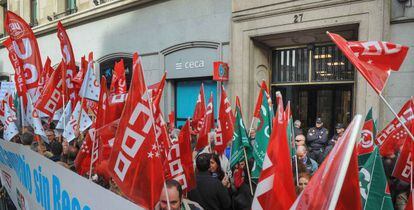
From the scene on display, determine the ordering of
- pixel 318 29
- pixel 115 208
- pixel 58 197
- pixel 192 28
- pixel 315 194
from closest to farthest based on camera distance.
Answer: pixel 315 194, pixel 115 208, pixel 58 197, pixel 318 29, pixel 192 28

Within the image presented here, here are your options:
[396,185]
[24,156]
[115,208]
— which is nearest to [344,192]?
[115,208]

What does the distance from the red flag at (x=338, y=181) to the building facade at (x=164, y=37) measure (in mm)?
8697

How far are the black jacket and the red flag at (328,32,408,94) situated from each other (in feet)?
6.99

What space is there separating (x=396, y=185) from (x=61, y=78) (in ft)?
17.6

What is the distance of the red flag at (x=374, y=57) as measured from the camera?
3130mm

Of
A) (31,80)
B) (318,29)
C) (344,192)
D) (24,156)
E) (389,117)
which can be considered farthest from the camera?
(318,29)

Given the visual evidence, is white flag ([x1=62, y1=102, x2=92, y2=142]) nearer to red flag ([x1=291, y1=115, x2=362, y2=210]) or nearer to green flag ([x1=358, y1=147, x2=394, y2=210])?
green flag ([x1=358, y1=147, x2=394, y2=210])

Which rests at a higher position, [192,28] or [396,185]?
[192,28]

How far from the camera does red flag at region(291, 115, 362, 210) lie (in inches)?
61.1

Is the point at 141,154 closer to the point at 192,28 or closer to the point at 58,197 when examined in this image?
the point at 58,197

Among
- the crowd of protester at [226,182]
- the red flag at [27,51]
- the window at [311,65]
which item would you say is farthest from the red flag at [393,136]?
the red flag at [27,51]

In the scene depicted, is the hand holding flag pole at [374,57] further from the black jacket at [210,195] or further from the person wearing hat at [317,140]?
the person wearing hat at [317,140]

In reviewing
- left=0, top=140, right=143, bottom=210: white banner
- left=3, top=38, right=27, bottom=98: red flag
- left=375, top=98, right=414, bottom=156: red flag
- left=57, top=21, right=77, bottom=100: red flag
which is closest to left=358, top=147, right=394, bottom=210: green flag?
left=0, top=140, right=143, bottom=210: white banner

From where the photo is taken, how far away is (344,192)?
6.18 ft
